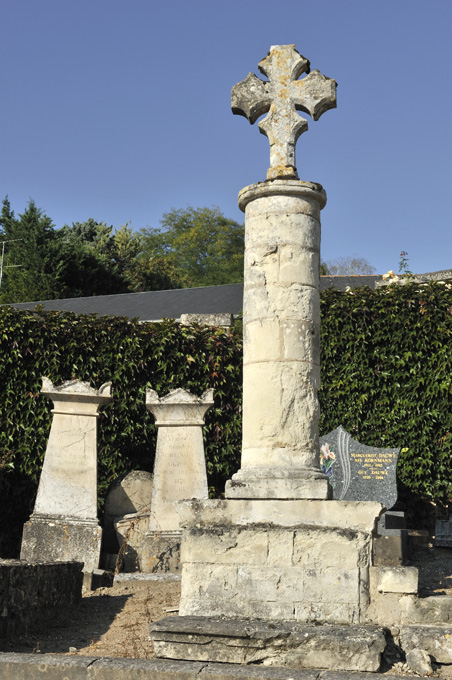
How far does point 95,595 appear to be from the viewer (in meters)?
6.72

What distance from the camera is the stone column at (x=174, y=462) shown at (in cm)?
805

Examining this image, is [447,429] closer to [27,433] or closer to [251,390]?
[251,390]

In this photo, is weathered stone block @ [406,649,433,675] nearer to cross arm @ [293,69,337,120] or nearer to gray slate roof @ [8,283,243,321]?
cross arm @ [293,69,337,120]

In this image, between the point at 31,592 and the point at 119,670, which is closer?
the point at 119,670

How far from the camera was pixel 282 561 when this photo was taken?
4.95 meters

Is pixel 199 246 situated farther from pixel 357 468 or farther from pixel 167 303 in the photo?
pixel 357 468

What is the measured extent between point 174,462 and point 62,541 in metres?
1.52

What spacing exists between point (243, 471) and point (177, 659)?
1412mm

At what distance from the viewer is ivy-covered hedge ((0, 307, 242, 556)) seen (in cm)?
938

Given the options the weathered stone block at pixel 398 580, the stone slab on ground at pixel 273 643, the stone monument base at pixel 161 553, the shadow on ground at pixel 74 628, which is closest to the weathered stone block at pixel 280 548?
the stone slab on ground at pixel 273 643

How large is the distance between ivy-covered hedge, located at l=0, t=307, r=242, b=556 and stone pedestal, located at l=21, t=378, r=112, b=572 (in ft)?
3.55

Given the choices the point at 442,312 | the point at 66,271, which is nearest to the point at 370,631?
the point at 442,312

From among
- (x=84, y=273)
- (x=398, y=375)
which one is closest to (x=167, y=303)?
(x=84, y=273)

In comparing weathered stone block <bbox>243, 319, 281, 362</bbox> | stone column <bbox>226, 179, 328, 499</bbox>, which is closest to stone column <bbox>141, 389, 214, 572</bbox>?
stone column <bbox>226, 179, 328, 499</bbox>
